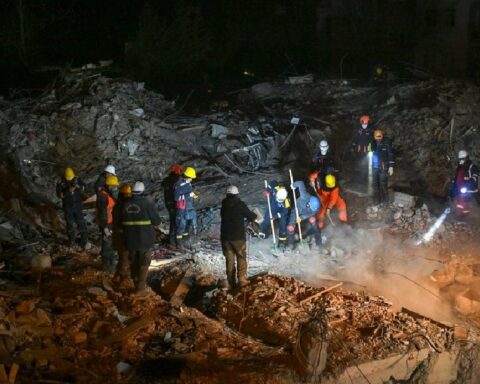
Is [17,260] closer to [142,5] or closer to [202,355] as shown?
[202,355]

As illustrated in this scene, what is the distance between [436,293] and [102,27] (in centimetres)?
2804

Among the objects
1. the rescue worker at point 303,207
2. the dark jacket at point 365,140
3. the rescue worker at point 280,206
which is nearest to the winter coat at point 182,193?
the rescue worker at point 280,206

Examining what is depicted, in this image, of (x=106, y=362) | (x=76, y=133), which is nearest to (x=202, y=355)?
(x=106, y=362)

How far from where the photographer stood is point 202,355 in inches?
243

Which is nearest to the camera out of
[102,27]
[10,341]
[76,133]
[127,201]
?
[10,341]

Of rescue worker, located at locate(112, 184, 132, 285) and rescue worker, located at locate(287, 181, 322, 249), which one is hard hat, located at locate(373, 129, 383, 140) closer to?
rescue worker, located at locate(287, 181, 322, 249)

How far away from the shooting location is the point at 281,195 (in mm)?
9781

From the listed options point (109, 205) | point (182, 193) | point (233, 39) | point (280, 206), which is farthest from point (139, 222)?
point (233, 39)

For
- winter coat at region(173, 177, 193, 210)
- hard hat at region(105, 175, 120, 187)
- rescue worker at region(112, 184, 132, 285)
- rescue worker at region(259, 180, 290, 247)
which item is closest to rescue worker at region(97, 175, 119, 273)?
hard hat at region(105, 175, 120, 187)

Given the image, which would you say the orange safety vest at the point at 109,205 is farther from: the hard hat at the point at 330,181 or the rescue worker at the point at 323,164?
the hard hat at the point at 330,181

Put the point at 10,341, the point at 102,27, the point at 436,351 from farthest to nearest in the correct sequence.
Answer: the point at 102,27 < the point at 436,351 < the point at 10,341

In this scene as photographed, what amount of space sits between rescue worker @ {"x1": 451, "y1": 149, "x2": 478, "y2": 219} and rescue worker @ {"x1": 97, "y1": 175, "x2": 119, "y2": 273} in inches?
272

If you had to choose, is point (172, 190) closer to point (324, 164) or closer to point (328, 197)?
point (328, 197)

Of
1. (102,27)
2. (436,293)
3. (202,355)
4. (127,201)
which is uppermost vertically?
(102,27)
